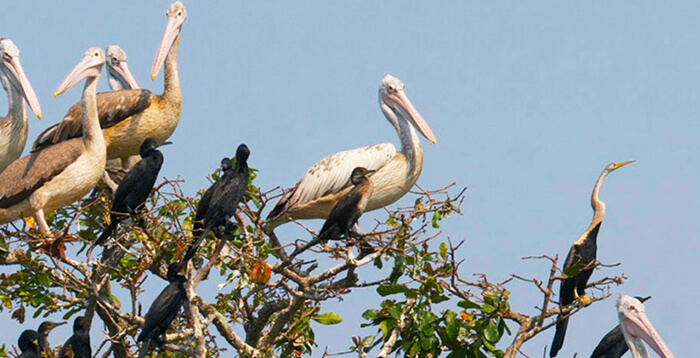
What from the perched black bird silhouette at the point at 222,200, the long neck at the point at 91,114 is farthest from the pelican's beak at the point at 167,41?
the perched black bird silhouette at the point at 222,200

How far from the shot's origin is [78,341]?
11.4 meters

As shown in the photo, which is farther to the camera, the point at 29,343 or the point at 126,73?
the point at 126,73

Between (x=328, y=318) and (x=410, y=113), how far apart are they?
7.72 ft

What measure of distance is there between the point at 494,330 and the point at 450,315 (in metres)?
0.33

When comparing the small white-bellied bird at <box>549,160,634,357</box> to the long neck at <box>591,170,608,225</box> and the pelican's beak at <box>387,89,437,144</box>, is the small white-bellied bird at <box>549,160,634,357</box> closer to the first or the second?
the long neck at <box>591,170,608,225</box>

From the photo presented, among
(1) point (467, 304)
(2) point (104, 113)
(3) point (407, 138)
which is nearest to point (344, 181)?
(3) point (407, 138)

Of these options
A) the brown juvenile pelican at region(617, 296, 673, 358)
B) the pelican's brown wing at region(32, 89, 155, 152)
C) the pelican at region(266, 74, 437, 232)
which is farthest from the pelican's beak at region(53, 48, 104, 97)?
the brown juvenile pelican at region(617, 296, 673, 358)

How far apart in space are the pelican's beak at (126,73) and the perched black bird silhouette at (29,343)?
11.5 ft

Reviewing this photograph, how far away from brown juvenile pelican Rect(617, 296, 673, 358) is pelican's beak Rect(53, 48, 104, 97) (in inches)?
181

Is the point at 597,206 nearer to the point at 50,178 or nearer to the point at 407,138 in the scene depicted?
the point at 407,138

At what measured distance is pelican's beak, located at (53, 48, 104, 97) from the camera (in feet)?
41.0

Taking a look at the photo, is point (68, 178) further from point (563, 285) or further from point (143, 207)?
point (563, 285)

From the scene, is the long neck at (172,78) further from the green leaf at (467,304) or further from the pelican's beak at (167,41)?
the green leaf at (467,304)

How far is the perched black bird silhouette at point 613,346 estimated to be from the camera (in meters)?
12.3
